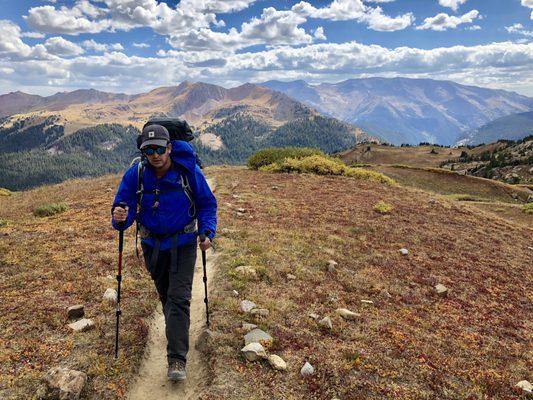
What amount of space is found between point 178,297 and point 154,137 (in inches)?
111

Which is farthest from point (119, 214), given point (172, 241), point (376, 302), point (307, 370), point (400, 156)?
point (400, 156)

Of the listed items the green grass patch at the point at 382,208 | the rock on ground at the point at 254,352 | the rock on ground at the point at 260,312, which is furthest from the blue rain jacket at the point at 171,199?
the green grass patch at the point at 382,208

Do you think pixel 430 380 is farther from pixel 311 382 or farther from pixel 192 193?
pixel 192 193

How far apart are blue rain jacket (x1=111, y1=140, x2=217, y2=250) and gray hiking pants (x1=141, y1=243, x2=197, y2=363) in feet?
0.83

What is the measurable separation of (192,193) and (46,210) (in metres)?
15.1

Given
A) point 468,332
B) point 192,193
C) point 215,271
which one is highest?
point 192,193

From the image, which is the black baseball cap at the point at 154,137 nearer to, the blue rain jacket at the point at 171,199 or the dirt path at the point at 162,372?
the blue rain jacket at the point at 171,199

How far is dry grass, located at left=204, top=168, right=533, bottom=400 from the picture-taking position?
7109 millimetres

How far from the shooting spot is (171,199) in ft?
22.4

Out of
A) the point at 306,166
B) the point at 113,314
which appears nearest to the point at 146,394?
the point at 113,314

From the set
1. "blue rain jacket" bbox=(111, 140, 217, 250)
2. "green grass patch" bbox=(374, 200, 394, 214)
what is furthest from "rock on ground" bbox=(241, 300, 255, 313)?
"green grass patch" bbox=(374, 200, 394, 214)

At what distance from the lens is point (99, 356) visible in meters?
7.16

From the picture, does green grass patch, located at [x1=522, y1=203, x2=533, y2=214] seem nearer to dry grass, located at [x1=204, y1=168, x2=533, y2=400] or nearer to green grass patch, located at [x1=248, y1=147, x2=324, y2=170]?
dry grass, located at [x1=204, y1=168, x2=533, y2=400]

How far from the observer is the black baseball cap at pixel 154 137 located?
6.49m
